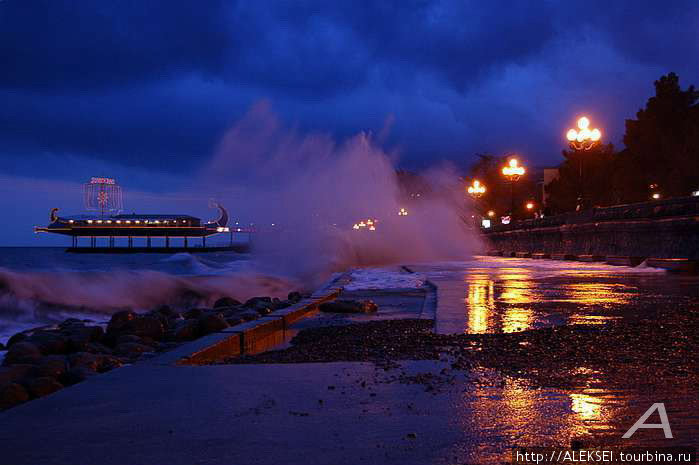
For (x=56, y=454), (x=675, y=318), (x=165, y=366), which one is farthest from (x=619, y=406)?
(x=675, y=318)

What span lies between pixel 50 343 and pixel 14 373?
3808 mm

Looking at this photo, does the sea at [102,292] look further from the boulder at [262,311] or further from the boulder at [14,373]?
the boulder at [14,373]

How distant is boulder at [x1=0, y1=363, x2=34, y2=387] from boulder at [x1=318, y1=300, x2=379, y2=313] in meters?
4.70

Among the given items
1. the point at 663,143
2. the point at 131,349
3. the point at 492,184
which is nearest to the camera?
the point at 131,349

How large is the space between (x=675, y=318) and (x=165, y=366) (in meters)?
5.32

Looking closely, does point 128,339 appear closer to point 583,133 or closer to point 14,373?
point 14,373

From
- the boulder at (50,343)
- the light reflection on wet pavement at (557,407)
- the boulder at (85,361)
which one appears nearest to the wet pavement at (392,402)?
the light reflection on wet pavement at (557,407)

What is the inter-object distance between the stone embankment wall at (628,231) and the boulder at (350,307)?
10595mm

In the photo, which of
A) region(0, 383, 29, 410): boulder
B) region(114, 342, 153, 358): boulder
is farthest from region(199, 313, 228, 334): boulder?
region(0, 383, 29, 410): boulder

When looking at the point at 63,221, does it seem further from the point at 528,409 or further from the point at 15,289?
the point at 528,409

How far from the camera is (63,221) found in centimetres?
16175

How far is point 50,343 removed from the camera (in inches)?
394

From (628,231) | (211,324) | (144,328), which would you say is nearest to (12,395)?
(211,324)

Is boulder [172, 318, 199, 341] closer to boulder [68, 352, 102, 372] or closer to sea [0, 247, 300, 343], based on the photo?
boulder [68, 352, 102, 372]
